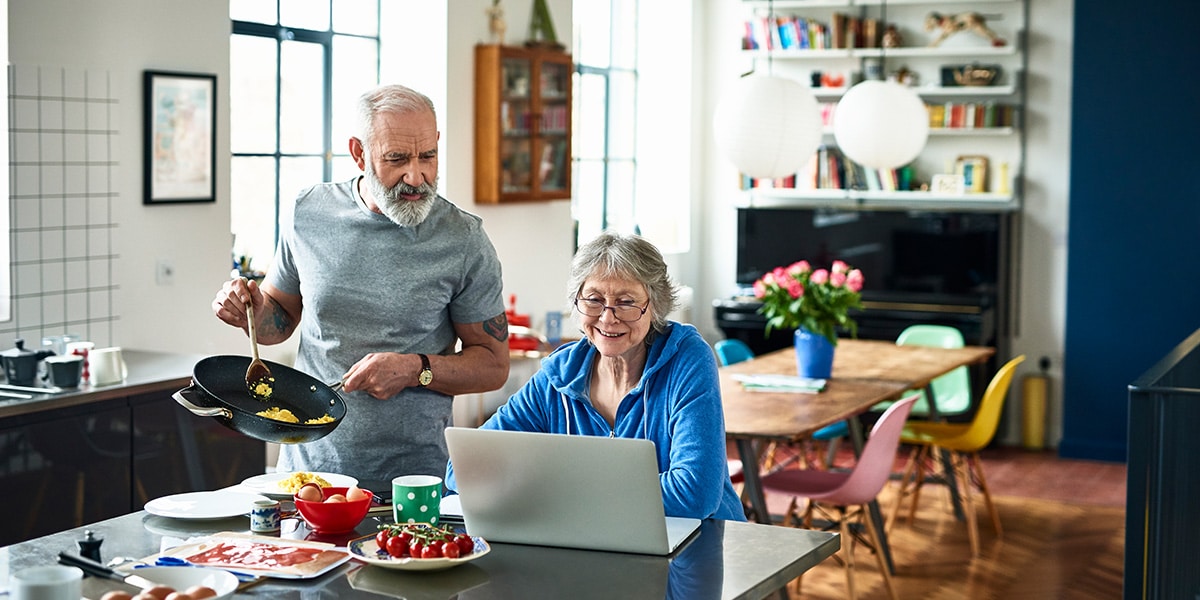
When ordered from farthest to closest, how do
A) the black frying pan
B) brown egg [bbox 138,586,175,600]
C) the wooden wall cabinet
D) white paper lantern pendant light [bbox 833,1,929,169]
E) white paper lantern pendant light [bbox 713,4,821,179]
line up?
the wooden wall cabinet, white paper lantern pendant light [bbox 833,1,929,169], white paper lantern pendant light [bbox 713,4,821,179], the black frying pan, brown egg [bbox 138,586,175,600]

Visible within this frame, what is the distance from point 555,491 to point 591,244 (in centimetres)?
68

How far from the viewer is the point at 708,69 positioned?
8.85 metres

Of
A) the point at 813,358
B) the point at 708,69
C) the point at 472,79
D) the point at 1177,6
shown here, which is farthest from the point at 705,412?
the point at 708,69

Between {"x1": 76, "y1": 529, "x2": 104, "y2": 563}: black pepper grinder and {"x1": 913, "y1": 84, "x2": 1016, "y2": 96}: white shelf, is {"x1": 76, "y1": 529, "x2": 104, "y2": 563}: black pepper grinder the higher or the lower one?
the lower one

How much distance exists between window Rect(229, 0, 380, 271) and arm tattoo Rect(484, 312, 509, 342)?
2649 millimetres

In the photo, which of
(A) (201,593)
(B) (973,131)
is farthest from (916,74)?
(A) (201,593)

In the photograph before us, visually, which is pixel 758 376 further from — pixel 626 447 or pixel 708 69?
pixel 708 69

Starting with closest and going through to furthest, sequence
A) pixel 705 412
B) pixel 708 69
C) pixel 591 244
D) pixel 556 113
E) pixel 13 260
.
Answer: pixel 705 412
pixel 591 244
pixel 13 260
pixel 556 113
pixel 708 69

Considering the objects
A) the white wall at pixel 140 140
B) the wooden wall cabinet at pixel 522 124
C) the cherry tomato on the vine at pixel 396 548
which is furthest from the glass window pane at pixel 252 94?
the cherry tomato on the vine at pixel 396 548

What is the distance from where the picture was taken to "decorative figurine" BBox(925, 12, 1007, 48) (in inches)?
309

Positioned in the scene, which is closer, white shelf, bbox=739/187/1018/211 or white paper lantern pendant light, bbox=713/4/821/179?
white paper lantern pendant light, bbox=713/4/821/179

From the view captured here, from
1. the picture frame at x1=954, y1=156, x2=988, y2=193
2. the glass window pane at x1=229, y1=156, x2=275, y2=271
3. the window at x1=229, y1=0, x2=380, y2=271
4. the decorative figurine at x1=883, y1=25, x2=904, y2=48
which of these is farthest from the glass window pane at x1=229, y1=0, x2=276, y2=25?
the picture frame at x1=954, y1=156, x2=988, y2=193

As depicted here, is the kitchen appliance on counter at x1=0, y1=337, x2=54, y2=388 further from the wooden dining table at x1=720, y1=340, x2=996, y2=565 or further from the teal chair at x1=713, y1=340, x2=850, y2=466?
the teal chair at x1=713, y1=340, x2=850, y2=466

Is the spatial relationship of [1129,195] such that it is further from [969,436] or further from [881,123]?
[969,436]
